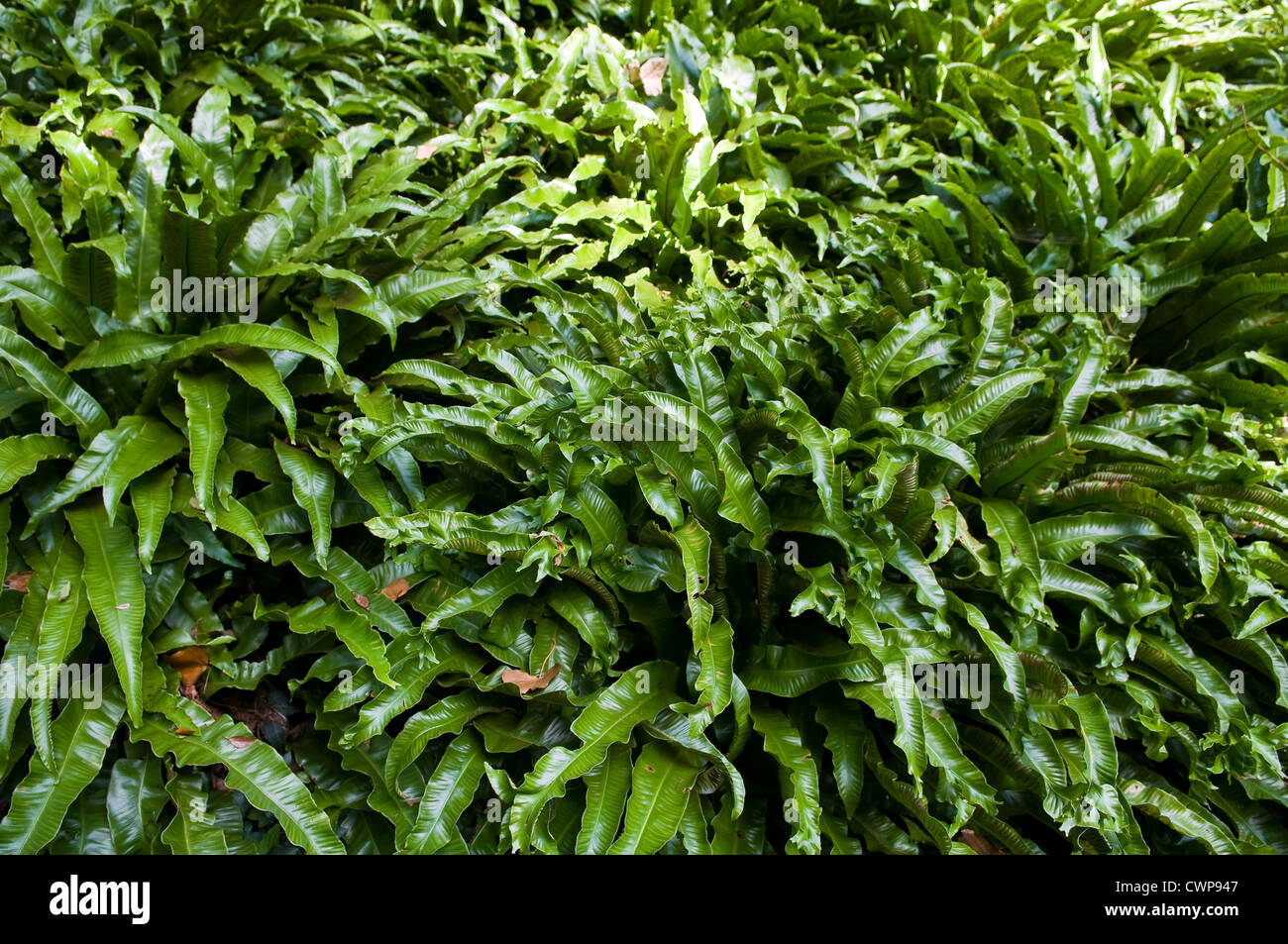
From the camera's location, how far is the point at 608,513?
2.51m

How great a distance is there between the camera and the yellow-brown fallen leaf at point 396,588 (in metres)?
2.56

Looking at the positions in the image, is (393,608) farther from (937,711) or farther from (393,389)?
(937,711)

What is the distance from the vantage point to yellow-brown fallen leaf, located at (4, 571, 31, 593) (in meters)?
2.50

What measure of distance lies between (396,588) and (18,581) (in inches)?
42.1

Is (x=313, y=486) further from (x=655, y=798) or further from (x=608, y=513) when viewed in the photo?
(x=655, y=798)

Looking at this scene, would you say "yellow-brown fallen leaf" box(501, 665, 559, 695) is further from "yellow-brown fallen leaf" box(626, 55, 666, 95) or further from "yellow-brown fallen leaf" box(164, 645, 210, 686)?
"yellow-brown fallen leaf" box(626, 55, 666, 95)

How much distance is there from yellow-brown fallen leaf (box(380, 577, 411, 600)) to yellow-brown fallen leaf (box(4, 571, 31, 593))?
3.30 feet

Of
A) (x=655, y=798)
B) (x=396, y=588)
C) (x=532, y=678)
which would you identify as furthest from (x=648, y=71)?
(x=655, y=798)

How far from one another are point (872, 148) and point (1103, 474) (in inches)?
82.6

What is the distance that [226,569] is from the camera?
2705mm

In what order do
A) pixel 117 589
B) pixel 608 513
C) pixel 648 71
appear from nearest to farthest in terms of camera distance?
pixel 117 589, pixel 608 513, pixel 648 71

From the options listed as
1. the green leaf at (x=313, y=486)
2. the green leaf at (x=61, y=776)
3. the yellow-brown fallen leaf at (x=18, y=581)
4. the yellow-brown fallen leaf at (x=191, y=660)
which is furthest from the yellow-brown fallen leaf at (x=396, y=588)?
the yellow-brown fallen leaf at (x=18, y=581)

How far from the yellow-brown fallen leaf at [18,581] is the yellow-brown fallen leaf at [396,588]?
1007 mm

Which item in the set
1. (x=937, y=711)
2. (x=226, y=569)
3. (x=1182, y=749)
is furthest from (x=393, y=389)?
(x=1182, y=749)
